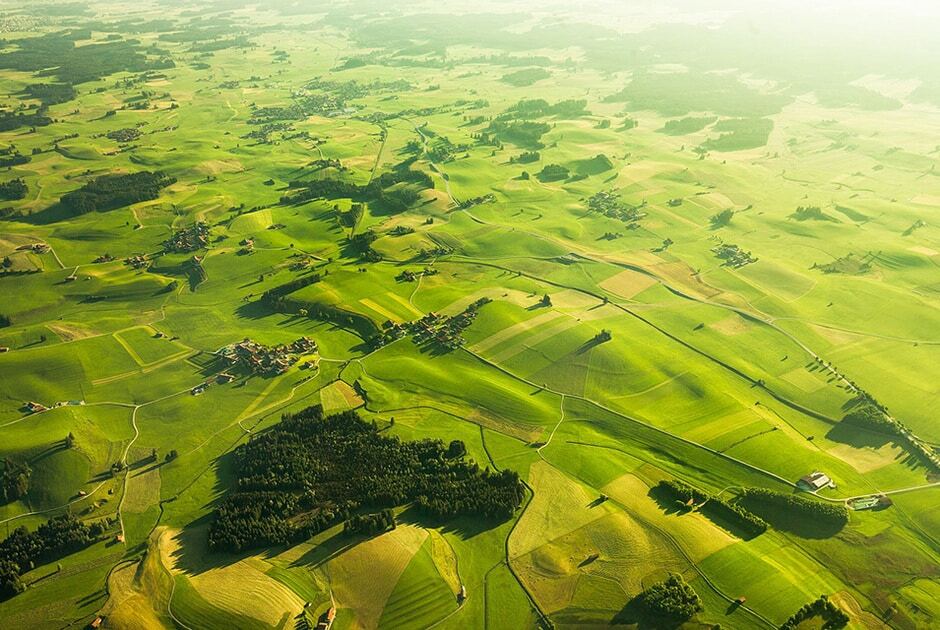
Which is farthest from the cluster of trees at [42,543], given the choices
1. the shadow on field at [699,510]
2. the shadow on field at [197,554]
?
the shadow on field at [699,510]

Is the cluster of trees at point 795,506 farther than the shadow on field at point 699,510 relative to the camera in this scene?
Yes

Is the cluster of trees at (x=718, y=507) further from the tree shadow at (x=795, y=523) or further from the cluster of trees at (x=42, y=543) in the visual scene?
the cluster of trees at (x=42, y=543)

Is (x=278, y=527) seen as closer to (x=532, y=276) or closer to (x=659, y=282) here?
(x=532, y=276)

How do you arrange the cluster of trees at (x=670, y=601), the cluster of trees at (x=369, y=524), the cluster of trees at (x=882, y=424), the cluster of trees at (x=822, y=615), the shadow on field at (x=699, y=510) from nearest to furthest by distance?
the cluster of trees at (x=822, y=615) < the cluster of trees at (x=670, y=601) < the shadow on field at (x=699, y=510) < the cluster of trees at (x=369, y=524) < the cluster of trees at (x=882, y=424)

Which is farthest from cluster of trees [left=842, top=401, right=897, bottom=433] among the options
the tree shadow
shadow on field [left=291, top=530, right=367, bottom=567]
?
shadow on field [left=291, top=530, right=367, bottom=567]

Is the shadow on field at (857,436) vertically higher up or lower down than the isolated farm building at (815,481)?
lower down

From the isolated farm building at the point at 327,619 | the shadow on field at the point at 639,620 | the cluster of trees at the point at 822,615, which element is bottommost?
the isolated farm building at the point at 327,619

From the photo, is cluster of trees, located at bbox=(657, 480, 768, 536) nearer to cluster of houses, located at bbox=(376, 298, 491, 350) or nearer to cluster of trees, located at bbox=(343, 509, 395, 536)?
cluster of trees, located at bbox=(343, 509, 395, 536)
